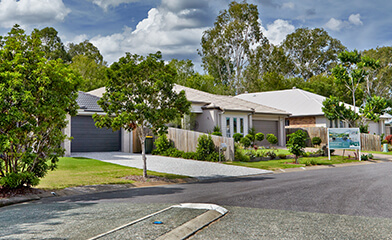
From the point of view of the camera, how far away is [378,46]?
5906cm

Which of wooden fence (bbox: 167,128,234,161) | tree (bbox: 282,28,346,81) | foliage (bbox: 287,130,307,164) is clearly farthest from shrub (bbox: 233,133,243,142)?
tree (bbox: 282,28,346,81)

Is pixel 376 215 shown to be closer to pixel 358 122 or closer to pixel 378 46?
pixel 358 122

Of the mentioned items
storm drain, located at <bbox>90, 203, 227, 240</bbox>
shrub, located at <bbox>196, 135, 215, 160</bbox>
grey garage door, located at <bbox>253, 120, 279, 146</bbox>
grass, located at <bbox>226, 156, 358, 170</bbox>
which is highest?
grey garage door, located at <bbox>253, 120, 279, 146</bbox>

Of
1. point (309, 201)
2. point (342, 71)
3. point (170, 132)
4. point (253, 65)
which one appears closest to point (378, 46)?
point (253, 65)

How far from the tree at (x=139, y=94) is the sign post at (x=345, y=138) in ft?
46.7

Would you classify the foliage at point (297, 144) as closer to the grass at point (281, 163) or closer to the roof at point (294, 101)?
the grass at point (281, 163)

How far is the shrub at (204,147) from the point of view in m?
22.0

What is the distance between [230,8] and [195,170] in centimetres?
3942

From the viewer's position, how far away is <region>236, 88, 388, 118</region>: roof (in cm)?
3681

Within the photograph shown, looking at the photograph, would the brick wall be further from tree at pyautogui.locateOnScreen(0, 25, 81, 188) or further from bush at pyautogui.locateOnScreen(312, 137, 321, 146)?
tree at pyautogui.locateOnScreen(0, 25, 81, 188)

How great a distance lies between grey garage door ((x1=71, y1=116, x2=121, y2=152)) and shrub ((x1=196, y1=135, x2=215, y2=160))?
7216 millimetres

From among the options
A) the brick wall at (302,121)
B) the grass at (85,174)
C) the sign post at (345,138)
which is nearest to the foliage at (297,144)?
the sign post at (345,138)

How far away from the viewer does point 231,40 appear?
5259cm

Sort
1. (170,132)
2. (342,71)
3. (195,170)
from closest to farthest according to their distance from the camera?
(195,170)
(170,132)
(342,71)
